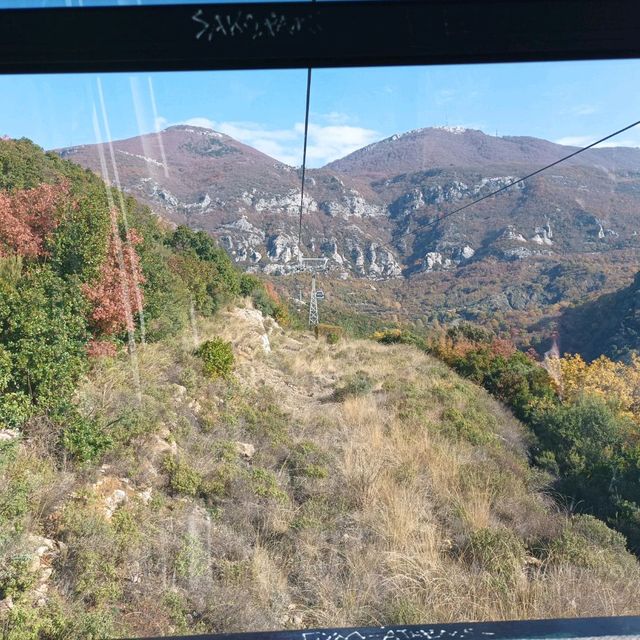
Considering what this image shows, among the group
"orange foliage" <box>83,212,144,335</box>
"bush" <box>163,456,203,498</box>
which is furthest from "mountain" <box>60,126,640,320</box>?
"bush" <box>163,456,203,498</box>

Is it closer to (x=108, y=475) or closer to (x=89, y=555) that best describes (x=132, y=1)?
(x=89, y=555)

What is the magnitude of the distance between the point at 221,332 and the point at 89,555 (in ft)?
32.1

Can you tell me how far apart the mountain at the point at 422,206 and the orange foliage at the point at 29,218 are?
105 cm

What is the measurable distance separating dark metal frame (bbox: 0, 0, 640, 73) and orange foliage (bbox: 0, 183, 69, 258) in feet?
22.9

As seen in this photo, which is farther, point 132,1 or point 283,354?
point 283,354

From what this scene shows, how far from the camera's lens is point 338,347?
1967cm

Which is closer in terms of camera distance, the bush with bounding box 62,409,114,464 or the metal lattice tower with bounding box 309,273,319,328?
the bush with bounding box 62,409,114,464

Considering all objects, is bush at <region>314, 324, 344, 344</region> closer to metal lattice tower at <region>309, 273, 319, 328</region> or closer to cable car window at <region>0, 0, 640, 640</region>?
metal lattice tower at <region>309, 273, 319, 328</region>

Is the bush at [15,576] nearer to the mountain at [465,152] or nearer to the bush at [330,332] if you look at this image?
the mountain at [465,152]

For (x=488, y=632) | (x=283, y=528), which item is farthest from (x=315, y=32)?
(x=283, y=528)

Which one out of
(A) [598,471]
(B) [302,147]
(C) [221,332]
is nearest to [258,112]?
(B) [302,147]

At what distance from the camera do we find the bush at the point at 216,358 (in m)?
9.59

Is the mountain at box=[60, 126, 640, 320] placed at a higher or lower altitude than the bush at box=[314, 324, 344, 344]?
higher

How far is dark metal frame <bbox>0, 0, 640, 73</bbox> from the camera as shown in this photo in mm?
1634
